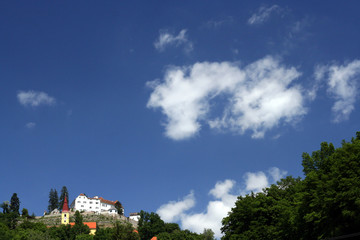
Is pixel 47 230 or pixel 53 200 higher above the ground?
pixel 53 200

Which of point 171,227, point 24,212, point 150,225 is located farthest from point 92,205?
point 150,225

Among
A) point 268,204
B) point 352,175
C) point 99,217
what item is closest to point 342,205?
point 352,175

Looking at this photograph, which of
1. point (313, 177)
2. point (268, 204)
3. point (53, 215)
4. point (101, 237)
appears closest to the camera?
point (313, 177)

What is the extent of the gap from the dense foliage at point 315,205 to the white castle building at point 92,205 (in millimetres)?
141056

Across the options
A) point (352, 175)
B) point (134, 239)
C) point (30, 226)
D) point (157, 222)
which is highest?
point (30, 226)

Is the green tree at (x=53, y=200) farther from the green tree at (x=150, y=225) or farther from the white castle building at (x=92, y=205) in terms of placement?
the green tree at (x=150, y=225)

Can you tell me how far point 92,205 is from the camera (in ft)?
627

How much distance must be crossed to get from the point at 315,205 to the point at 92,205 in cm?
16757

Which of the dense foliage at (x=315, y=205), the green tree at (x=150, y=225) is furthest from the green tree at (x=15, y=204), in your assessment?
the dense foliage at (x=315, y=205)

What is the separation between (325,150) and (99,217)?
140 meters

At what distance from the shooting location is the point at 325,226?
A: 37156 mm

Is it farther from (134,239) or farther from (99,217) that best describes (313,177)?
(99,217)

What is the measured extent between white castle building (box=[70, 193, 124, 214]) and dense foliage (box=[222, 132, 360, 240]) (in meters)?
141

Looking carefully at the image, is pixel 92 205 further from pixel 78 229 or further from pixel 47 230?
pixel 47 230
